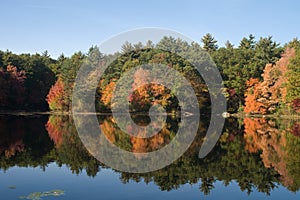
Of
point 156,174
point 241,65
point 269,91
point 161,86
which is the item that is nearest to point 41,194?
point 156,174

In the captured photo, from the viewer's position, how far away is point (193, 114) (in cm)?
4516

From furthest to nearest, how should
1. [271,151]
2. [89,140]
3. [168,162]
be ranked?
[89,140]
[271,151]
[168,162]

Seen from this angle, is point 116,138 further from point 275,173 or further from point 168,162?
point 275,173

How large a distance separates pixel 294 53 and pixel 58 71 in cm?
3635

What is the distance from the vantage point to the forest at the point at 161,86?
4194 centimetres

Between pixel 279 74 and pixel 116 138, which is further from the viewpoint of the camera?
pixel 279 74

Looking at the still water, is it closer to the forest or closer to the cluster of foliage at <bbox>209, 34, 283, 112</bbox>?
the forest

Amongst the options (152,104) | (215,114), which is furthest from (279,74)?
(152,104)

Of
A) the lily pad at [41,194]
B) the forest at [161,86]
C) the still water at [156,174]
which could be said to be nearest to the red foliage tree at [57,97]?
the forest at [161,86]

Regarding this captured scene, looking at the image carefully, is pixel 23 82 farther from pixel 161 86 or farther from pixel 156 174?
pixel 156 174

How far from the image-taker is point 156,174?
12.2 m

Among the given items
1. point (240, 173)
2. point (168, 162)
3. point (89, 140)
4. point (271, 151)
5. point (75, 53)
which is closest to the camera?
point (240, 173)

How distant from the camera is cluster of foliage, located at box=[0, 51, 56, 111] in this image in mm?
49656

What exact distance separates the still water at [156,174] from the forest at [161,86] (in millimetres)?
24706
